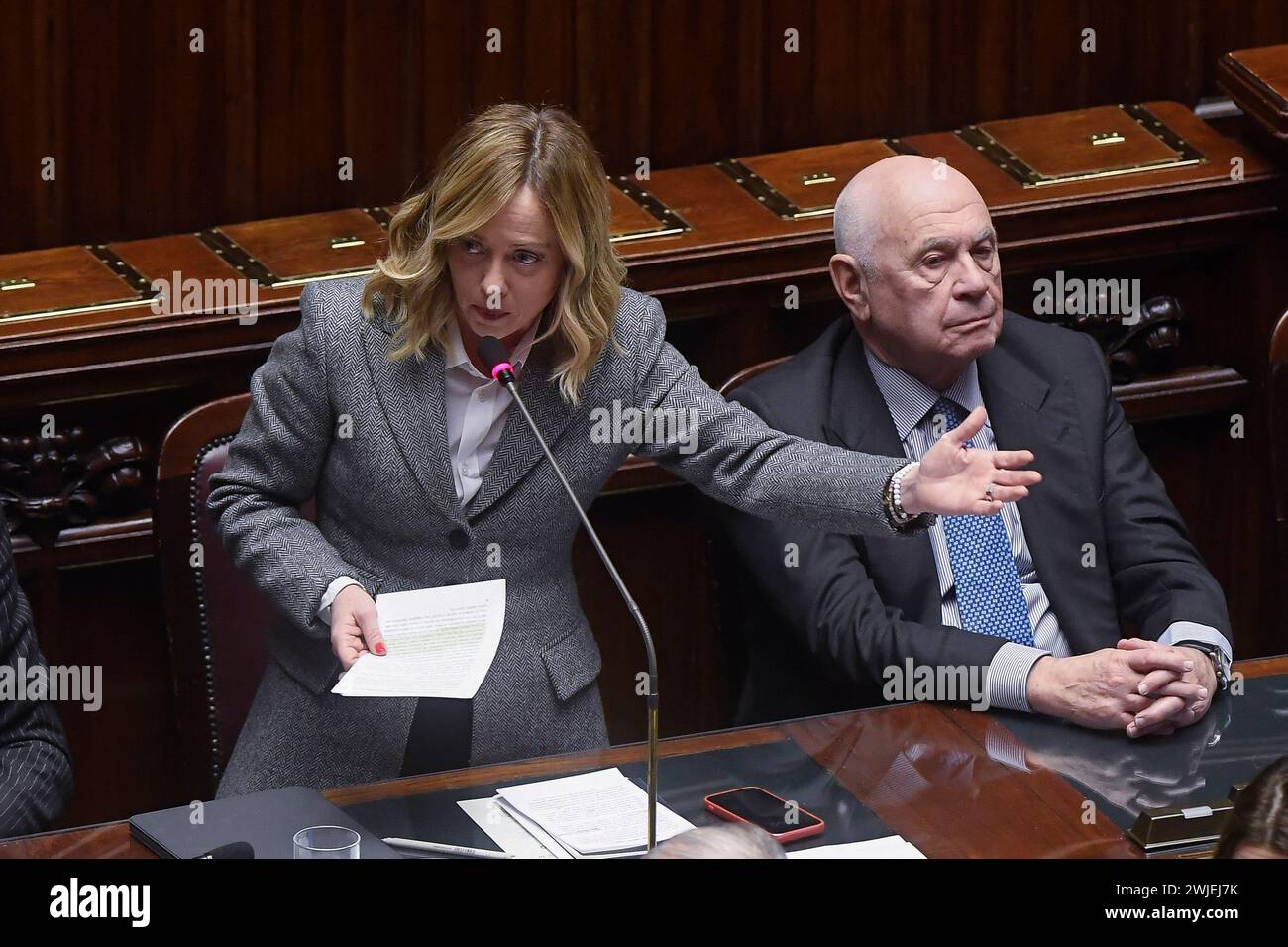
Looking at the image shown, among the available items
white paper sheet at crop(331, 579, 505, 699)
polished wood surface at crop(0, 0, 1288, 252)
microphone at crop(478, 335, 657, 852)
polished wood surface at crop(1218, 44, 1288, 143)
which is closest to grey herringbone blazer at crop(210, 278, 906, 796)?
white paper sheet at crop(331, 579, 505, 699)

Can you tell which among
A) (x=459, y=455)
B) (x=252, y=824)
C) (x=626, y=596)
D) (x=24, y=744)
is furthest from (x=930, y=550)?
(x=24, y=744)

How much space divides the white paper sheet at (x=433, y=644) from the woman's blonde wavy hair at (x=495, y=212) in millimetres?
362

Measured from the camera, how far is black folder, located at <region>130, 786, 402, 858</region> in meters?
2.17

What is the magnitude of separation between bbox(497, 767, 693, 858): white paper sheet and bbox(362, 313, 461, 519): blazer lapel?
19.0 inches

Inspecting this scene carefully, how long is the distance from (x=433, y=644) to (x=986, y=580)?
96cm

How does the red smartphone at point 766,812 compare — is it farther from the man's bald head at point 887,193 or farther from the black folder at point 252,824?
the man's bald head at point 887,193

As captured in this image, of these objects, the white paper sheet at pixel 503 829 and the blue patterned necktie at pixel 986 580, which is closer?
the white paper sheet at pixel 503 829

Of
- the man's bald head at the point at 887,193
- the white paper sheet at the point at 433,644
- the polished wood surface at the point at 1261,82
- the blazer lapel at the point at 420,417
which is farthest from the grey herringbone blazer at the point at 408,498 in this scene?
the polished wood surface at the point at 1261,82

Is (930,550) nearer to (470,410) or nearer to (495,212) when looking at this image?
(470,410)

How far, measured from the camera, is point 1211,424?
4.00 m

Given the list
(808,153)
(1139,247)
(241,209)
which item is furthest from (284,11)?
(1139,247)

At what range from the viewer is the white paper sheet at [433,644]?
232 centimetres

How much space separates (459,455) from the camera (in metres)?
2.77

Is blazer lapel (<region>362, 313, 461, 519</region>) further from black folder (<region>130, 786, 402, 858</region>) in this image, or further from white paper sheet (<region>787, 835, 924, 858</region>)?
white paper sheet (<region>787, 835, 924, 858</region>)
